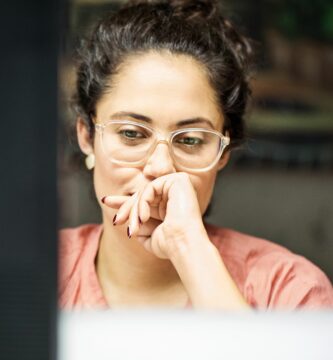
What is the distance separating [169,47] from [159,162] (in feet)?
0.75

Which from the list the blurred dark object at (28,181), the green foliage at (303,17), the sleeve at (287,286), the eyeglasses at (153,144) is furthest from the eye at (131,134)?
the green foliage at (303,17)

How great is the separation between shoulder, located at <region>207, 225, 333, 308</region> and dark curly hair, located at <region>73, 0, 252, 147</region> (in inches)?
8.5

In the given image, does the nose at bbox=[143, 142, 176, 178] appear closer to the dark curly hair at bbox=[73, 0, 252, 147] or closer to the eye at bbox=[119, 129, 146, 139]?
the eye at bbox=[119, 129, 146, 139]

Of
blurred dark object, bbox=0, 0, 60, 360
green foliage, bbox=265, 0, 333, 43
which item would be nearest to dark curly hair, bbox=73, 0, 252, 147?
blurred dark object, bbox=0, 0, 60, 360

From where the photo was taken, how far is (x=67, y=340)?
727mm

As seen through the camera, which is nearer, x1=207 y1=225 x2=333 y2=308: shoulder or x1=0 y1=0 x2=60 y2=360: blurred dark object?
x1=0 y1=0 x2=60 y2=360: blurred dark object


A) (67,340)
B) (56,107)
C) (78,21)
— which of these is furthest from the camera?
(78,21)

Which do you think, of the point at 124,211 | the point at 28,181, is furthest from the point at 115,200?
the point at 28,181

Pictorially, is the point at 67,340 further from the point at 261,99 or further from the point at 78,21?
the point at 261,99

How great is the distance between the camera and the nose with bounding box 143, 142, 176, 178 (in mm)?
1259

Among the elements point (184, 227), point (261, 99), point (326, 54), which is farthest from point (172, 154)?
point (326, 54)

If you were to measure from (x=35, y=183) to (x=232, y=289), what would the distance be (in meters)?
0.58

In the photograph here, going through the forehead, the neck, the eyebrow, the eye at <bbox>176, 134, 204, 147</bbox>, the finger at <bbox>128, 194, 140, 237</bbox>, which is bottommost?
the neck

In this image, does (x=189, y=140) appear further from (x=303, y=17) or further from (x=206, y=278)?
(x=303, y=17)
